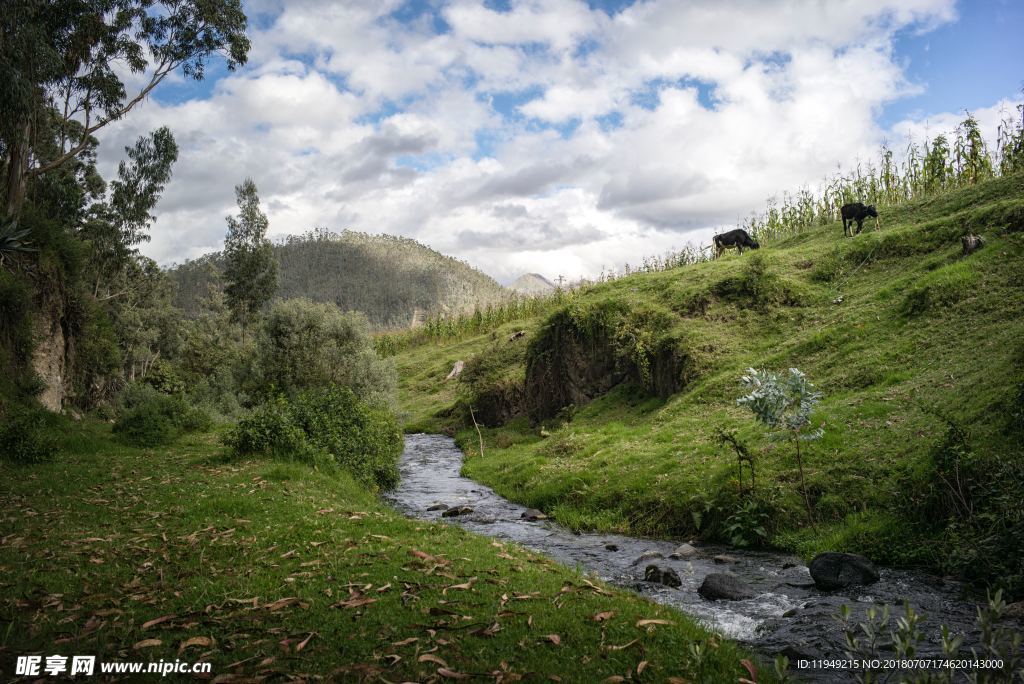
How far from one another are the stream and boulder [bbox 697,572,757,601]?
0.15 metres

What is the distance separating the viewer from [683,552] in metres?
13.1

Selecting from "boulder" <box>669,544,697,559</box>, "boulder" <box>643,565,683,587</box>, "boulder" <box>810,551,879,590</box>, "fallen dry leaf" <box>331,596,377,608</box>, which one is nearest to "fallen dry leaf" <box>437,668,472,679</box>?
"fallen dry leaf" <box>331,596,377,608</box>

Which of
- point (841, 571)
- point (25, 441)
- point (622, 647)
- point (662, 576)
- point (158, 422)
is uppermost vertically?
point (25, 441)

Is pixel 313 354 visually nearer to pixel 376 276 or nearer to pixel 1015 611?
pixel 1015 611

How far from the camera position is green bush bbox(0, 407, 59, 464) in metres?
16.6

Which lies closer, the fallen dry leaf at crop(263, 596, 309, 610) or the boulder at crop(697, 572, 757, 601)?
the fallen dry leaf at crop(263, 596, 309, 610)

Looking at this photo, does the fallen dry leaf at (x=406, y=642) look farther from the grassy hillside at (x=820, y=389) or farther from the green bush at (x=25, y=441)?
the green bush at (x=25, y=441)

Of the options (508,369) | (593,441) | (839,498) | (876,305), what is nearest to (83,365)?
(508,369)

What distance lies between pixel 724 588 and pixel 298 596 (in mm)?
6838

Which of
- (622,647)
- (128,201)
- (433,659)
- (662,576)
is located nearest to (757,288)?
(662,576)

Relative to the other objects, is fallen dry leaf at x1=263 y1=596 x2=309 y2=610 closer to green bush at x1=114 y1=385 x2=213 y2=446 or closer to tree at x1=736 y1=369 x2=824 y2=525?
tree at x1=736 y1=369 x2=824 y2=525

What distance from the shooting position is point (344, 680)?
6105mm

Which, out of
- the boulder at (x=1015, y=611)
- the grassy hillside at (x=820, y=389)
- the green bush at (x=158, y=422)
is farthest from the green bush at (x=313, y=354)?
the boulder at (x=1015, y=611)

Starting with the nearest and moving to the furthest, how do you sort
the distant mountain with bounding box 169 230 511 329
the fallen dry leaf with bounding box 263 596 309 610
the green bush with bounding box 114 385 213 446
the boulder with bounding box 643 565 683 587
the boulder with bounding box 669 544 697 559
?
1. the fallen dry leaf with bounding box 263 596 309 610
2. the boulder with bounding box 643 565 683 587
3. the boulder with bounding box 669 544 697 559
4. the green bush with bounding box 114 385 213 446
5. the distant mountain with bounding box 169 230 511 329
